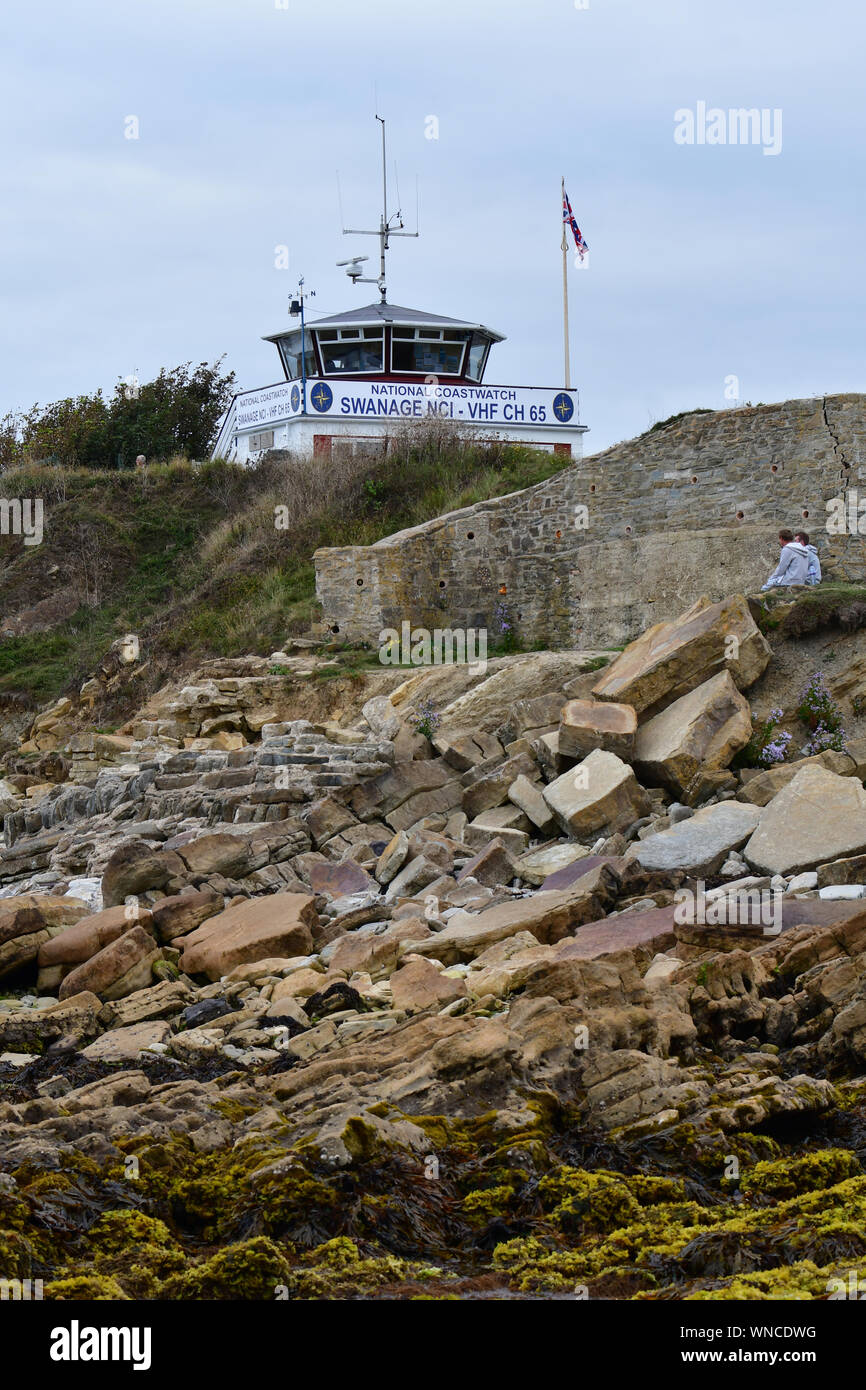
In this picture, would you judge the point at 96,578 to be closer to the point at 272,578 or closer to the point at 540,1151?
the point at 272,578

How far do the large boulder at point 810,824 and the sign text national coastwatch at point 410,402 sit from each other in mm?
18997

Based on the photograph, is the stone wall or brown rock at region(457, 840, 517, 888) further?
the stone wall

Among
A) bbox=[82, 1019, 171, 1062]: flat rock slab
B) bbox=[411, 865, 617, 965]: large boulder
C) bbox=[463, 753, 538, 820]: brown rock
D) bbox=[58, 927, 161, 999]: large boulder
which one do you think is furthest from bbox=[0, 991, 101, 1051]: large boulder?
bbox=[463, 753, 538, 820]: brown rock

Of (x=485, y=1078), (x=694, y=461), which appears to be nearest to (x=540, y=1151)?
(x=485, y=1078)

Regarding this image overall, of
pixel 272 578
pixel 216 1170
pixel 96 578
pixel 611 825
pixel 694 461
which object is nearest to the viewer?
pixel 216 1170

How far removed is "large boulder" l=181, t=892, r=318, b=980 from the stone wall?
7658 millimetres

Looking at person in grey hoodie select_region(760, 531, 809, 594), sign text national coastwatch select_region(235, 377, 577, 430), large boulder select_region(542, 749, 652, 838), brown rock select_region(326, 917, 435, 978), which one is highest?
sign text national coastwatch select_region(235, 377, 577, 430)

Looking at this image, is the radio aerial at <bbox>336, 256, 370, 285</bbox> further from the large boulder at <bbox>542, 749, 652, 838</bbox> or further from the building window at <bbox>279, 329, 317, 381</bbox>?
the large boulder at <bbox>542, 749, 652, 838</bbox>

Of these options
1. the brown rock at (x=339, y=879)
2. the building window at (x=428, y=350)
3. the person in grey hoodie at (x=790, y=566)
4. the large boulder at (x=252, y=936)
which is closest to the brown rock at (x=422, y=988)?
the large boulder at (x=252, y=936)

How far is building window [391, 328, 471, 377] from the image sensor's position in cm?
3184

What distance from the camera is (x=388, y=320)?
31516 millimetres
